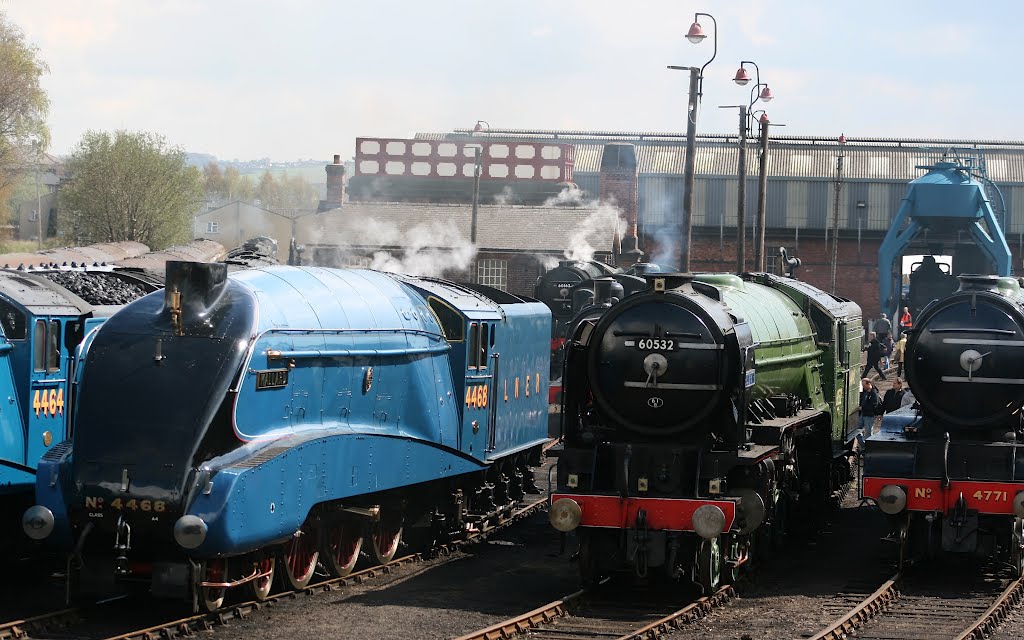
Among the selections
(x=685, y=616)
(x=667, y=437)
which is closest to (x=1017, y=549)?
(x=667, y=437)

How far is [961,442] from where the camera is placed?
45.5 feet

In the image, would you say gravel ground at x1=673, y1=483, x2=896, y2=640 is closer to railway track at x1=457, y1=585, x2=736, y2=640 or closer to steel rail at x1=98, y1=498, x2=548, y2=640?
railway track at x1=457, y1=585, x2=736, y2=640

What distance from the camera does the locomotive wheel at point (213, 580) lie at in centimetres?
1091

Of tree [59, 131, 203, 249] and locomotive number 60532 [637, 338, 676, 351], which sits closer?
locomotive number 60532 [637, 338, 676, 351]

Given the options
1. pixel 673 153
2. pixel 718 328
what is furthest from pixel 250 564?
pixel 673 153

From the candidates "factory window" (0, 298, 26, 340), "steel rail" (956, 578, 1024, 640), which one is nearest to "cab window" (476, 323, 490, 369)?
"factory window" (0, 298, 26, 340)

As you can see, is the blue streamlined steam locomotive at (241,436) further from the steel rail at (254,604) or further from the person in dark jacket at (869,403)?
the person in dark jacket at (869,403)

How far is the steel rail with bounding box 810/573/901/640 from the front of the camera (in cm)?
1117

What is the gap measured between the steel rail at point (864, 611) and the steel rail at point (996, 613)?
2.91 feet

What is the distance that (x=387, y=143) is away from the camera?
6331cm

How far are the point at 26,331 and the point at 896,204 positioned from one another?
53.8 metres

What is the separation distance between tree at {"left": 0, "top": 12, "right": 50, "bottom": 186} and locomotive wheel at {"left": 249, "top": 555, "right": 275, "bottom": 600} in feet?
Result: 139

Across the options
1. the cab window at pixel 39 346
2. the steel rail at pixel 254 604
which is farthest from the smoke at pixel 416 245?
the cab window at pixel 39 346

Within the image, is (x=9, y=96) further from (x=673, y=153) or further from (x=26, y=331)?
(x=26, y=331)
